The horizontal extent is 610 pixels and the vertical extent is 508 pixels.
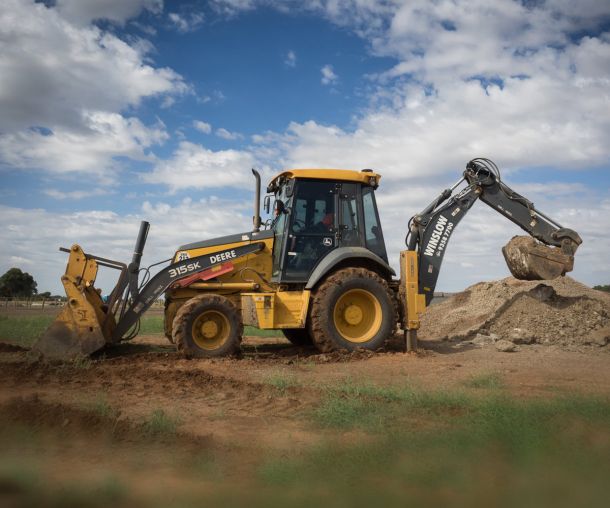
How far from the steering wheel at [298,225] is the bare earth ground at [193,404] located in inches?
90.3

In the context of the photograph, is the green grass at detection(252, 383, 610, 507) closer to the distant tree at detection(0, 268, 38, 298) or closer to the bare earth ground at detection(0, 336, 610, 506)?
the bare earth ground at detection(0, 336, 610, 506)

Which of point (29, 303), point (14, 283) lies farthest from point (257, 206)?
point (14, 283)

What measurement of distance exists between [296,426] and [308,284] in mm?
4614

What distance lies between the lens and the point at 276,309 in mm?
9750

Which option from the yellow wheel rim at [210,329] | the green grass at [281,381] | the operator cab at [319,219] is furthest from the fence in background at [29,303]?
the green grass at [281,381]

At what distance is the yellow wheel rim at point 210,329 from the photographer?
9.48 metres

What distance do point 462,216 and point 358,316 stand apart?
318 cm

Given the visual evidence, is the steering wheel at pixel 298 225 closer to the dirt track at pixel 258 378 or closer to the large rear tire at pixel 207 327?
the large rear tire at pixel 207 327

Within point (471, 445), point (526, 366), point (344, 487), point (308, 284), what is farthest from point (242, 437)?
point (526, 366)

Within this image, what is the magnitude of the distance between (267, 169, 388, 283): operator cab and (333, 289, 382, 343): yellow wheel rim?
845mm

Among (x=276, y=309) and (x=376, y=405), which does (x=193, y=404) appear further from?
(x=276, y=309)

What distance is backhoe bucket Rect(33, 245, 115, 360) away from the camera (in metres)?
8.77

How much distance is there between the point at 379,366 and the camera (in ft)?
28.9

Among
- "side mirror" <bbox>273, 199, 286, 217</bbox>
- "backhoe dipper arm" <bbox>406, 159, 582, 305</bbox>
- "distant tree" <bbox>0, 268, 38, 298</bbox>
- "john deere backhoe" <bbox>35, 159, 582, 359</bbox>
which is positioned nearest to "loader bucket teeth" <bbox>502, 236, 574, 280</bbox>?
"backhoe dipper arm" <bbox>406, 159, 582, 305</bbox>
